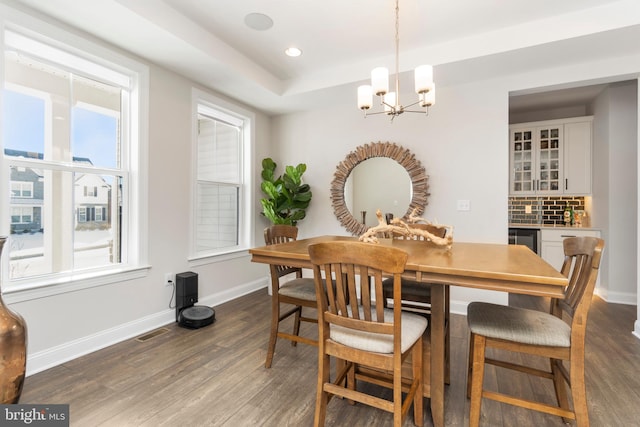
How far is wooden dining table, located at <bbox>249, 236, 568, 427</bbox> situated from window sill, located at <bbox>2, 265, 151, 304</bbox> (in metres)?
1.44

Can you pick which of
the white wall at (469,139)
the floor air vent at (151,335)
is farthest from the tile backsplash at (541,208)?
the floor air vent at (151,335)

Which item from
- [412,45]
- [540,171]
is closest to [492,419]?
[412,45]

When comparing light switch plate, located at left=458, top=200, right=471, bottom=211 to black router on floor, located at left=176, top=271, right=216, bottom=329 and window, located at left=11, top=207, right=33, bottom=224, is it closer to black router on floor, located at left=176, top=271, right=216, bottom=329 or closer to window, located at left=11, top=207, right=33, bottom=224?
black router on floor, located at left=176, top=271, right=216, bottom=329

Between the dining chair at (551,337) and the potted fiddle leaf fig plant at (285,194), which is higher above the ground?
the potted fiddle leaf fig plant at (285,194)

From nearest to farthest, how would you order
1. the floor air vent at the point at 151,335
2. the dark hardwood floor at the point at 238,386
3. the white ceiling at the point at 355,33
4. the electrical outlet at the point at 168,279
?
the dark hardwood floor at the point at 238,386, the white ceiling at the point at 355,33, the floor air vent at the point at 151,335, the electrical outlet at the point at 168,279

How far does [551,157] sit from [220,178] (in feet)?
15.9

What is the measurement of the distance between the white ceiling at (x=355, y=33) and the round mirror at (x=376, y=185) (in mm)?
A: 892

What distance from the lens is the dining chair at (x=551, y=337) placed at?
1.42 metres

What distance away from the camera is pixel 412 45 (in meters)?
3.10

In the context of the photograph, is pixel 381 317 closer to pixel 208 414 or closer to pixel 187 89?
pixel 208 414

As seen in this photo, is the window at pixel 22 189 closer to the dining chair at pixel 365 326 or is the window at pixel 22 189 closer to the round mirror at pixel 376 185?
the dining chair at pixel 365 326

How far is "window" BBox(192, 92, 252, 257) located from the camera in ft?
12.1

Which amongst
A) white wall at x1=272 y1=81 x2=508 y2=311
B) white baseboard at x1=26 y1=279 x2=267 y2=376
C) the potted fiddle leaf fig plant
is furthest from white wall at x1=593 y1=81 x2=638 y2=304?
white baseboard at x1=26 y1=279 x2=267 y2=376

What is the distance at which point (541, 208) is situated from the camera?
5.16 m
